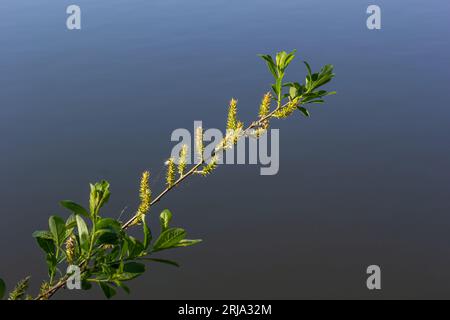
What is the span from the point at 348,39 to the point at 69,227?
11.1 m

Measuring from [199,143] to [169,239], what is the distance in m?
0.34

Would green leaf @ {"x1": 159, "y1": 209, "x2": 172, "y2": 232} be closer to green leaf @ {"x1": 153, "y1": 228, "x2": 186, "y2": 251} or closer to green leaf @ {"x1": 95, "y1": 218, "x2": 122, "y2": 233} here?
green leaf @ {"x1": 153, "y1": 228, "x2": 186, "y2": 251}

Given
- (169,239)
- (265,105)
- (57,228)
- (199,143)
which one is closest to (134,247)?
(169,239)

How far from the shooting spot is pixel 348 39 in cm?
1191

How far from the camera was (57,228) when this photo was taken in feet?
5.59

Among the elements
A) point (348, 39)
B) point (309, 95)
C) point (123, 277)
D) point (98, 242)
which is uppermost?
point (348, 39)

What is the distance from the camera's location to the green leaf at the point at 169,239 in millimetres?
1680

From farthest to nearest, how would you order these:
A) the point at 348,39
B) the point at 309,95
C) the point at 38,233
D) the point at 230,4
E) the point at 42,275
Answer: the point at 230,4, the point at 348,39, the point at 42,275, the point at 309,95, the point at 38,233

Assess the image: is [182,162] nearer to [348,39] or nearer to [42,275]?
[42,275]

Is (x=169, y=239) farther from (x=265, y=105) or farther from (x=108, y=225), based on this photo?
(x=265, y=105)

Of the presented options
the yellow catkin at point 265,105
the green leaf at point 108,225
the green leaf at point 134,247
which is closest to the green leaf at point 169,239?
the green leaf at point 134,247

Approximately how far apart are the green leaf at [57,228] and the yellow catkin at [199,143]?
50cm

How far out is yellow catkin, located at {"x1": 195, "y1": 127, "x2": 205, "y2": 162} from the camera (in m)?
1.77

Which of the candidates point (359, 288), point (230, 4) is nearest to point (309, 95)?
point (359, 288)
